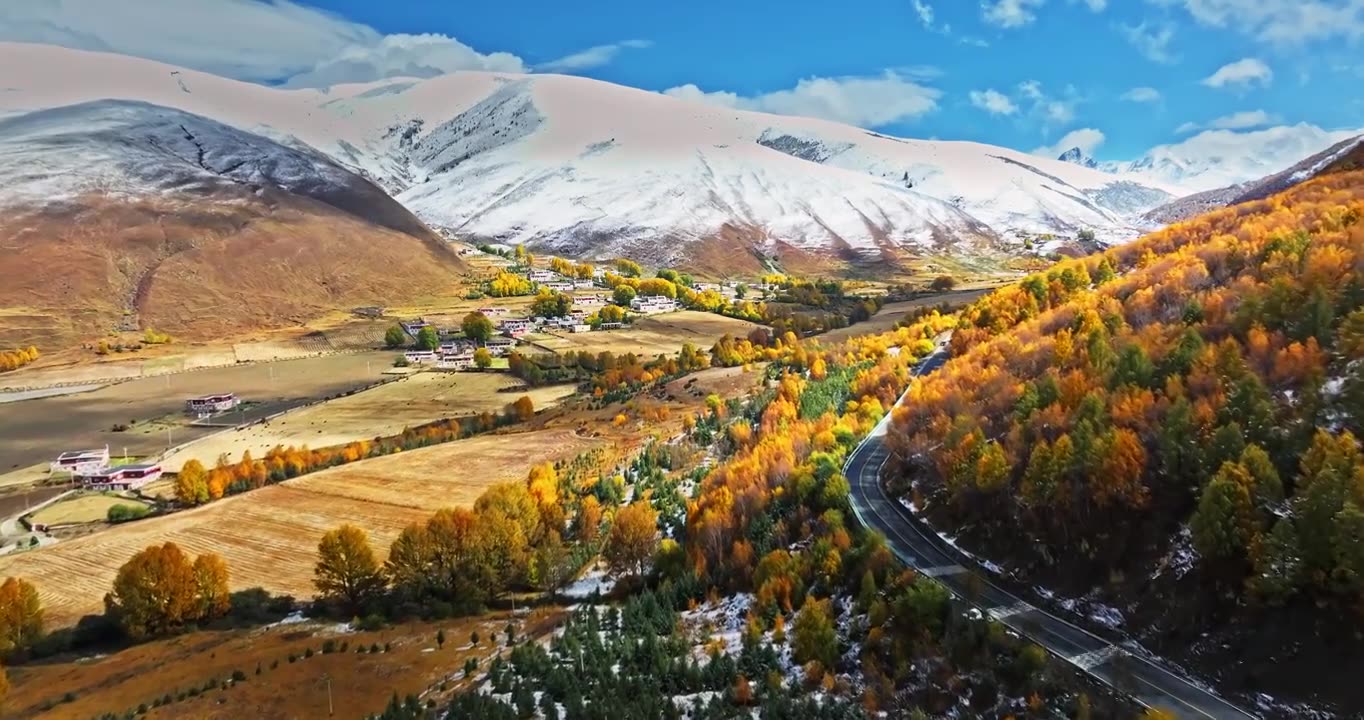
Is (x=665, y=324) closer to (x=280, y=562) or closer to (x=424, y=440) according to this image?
(x=424, y=440)

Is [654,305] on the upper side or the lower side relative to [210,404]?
upper

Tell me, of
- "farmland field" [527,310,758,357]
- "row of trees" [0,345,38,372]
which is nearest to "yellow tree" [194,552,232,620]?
"farmland field" [527,310,758,357]

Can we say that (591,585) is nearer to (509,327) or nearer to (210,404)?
(210,404)

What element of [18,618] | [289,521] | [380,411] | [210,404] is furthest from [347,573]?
[210,404]

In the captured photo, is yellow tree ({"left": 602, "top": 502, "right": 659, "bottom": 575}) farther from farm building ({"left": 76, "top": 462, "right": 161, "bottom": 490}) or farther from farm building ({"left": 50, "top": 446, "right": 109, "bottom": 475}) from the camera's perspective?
farm building ({"left": 50, "top": 446, "right": 109, "bottom": 475})

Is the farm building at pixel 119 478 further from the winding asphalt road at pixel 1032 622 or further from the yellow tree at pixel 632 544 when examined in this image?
the winding asphalt road at pixel 1032 622

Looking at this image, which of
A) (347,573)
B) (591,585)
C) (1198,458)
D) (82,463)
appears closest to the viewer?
(1198,458)
